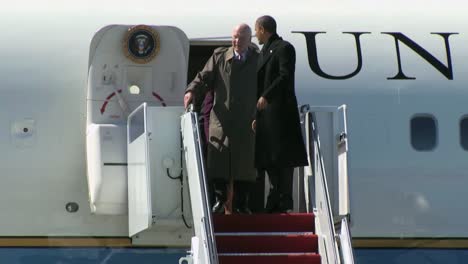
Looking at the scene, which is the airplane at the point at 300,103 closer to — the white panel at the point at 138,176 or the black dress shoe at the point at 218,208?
the white panel at the point at 138,176

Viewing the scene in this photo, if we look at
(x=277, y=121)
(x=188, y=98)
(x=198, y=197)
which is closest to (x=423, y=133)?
(x=277, y=121)

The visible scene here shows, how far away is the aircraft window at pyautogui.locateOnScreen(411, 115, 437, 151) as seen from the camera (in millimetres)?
12336

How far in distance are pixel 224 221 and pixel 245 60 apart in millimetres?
1473

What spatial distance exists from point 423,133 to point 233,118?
2.35 meters

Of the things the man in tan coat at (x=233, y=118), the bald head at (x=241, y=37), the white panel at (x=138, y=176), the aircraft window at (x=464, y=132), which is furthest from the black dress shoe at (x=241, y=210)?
the aircraft window at (x=464, y=132)

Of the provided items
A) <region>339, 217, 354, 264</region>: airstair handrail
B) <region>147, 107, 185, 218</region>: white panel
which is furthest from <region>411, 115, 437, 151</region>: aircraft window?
<region>147, 107, 185, 218</region>: white panel

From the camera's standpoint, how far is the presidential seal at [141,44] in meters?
11.8

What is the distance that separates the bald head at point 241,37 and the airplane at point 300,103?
1099 millimetres

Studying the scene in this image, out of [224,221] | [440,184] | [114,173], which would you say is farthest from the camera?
[440,184]

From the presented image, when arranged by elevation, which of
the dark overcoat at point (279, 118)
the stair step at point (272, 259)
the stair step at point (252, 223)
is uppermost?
the dark overcoat at point (279, 118)

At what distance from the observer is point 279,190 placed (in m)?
10.9

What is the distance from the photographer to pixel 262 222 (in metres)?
10.7

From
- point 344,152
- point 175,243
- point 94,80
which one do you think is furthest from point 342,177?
Answer: point 94,80

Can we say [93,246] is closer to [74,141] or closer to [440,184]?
[74,141]
